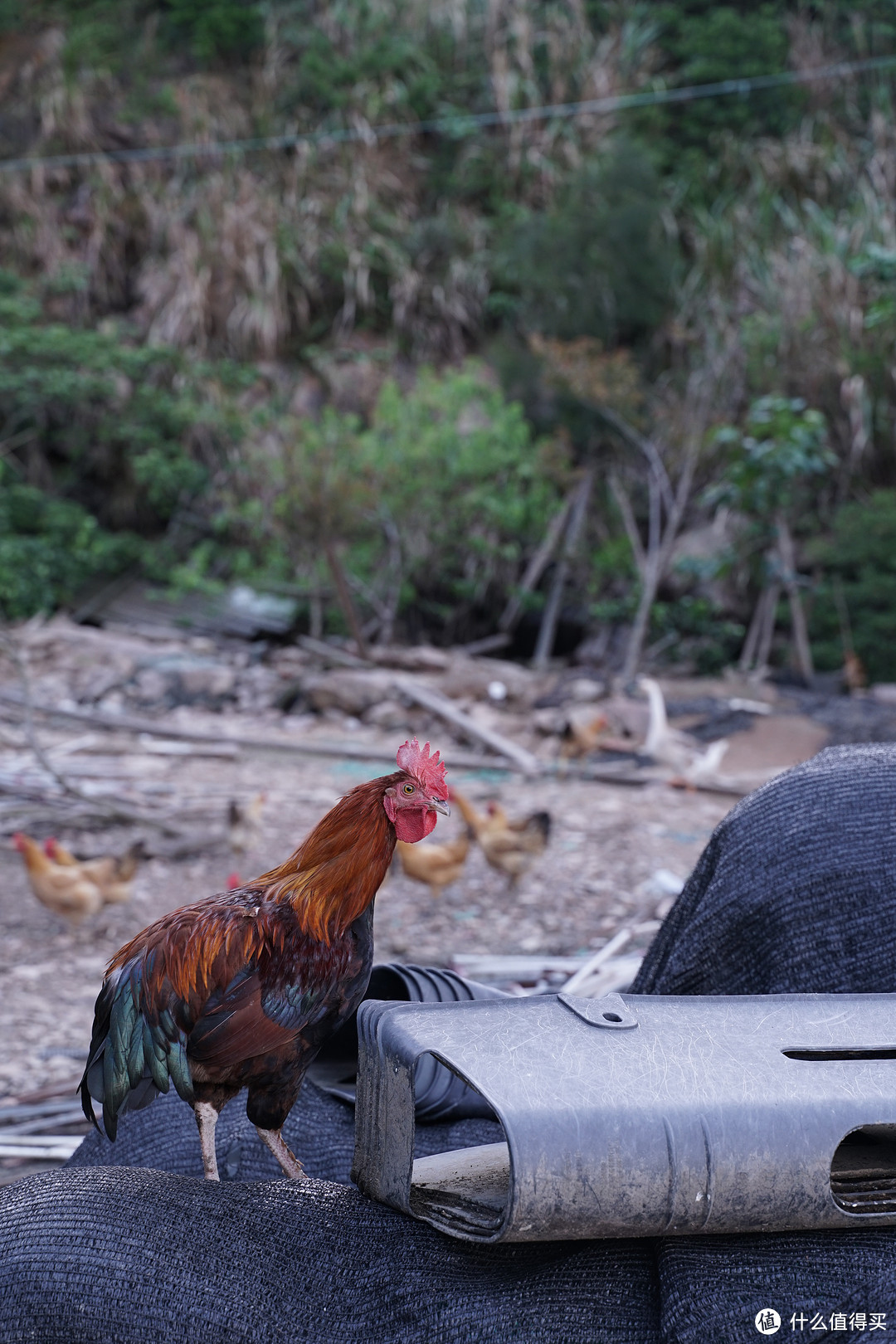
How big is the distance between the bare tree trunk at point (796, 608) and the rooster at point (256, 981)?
9.29m

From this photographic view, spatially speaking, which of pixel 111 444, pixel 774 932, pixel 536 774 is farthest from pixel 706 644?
pixel 774 932

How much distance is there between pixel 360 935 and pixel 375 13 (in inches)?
753

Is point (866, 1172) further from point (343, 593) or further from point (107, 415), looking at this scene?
point (107, 415)

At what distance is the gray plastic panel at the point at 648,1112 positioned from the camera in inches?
47.4

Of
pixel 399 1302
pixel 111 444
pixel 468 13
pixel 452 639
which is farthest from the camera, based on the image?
pixel 468 13

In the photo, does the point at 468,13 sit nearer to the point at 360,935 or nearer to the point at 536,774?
the point at 536,774

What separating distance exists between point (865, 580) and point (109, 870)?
29.1 feet

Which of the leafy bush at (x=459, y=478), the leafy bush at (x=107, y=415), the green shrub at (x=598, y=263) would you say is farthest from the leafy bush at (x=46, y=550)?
the green shrub at (x=598, y=263)

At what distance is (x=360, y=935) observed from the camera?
169 centimetres

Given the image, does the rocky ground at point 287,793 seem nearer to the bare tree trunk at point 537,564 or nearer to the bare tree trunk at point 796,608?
the bare tree trunk at point 796,608

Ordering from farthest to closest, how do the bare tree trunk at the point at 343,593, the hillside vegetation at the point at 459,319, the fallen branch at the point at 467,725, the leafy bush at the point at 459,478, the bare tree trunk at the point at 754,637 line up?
the bare tree trunk at the point at 754,637 < the hillside vegetation at the point at 459,319 < the leafy bush at the point at 459,478 < the bare tree trunk at the point at 343,593 < the fallen branch at the point at 467,725

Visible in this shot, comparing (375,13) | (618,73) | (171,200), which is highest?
(375,13)

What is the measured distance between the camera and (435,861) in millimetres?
4762

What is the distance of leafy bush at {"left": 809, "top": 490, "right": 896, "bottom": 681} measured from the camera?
1084 cm
